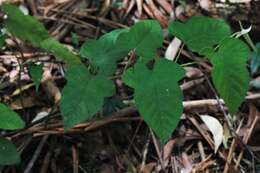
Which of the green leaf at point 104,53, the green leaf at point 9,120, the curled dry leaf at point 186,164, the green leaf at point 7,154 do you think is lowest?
the curled dry leaf at point 186,164

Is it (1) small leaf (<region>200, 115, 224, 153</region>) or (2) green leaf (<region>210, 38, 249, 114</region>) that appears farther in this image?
(1) small leaf (<region>200, 115, 224, 153</region>)

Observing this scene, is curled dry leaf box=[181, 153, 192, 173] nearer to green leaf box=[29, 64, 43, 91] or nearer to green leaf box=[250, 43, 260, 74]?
A: green leaf box=[250, 43, 260, 74]

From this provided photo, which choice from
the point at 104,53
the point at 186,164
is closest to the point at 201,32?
the point at 104,53

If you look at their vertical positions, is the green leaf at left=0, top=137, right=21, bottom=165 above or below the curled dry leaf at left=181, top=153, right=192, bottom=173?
above

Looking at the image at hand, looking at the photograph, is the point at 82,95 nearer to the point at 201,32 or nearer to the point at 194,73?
the point at 201,32

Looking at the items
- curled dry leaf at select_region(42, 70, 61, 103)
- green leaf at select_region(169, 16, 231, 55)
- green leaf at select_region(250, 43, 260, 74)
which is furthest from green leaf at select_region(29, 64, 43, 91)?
green leaf at select_region(250, 43, 260, 74)

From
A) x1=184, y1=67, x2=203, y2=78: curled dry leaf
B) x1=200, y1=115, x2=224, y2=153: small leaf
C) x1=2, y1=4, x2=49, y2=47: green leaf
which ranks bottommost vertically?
x1=200, y1=115, x2=224, y2=153: small leaf

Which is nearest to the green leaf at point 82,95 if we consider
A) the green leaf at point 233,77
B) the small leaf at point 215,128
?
the green leaf at point 233,77

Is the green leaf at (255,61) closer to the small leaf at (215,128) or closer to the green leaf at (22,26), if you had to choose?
the small leaf at (215,128)
